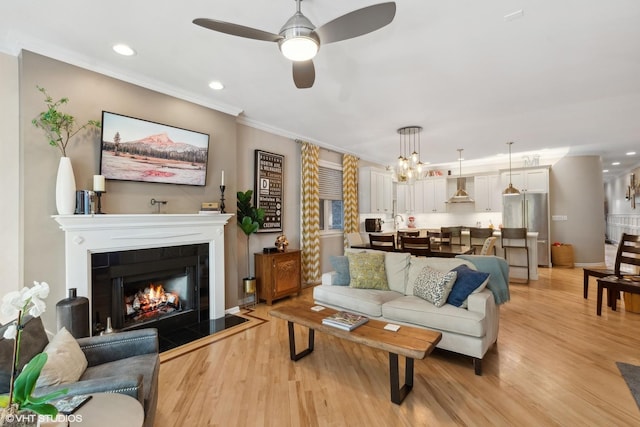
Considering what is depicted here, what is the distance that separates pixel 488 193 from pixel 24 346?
885cm

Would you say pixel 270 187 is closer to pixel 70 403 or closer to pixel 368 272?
pixel 368 272

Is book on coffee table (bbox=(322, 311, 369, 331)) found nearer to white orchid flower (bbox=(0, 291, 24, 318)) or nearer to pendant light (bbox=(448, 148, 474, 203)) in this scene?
white orchid flower (bbox=(0, 291, 24, 318))

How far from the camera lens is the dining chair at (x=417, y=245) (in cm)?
448

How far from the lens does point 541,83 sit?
3.32 meters

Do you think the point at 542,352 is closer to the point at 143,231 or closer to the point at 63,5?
the point at 143,231

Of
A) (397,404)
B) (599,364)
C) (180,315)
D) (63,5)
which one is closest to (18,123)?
(63,5)

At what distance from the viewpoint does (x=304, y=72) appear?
2.31 meters

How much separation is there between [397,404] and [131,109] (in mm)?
3779

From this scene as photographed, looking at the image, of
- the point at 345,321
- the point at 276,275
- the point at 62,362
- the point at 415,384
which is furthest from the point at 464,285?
the point at 62,362

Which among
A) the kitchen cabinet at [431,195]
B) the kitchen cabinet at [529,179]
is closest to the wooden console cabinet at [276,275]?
the kitchen cabinet at [431,195]

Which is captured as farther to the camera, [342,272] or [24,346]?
[342,272]

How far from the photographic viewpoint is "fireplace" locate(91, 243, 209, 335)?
2971mm

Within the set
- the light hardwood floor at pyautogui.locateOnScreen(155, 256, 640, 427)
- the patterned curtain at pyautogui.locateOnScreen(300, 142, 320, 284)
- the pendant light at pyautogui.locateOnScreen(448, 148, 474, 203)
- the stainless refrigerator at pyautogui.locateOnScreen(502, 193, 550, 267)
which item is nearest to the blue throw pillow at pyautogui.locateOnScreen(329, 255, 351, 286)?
the light hardwood floor at pyautogui.locateOnScreen(155, 256, 640, 427)

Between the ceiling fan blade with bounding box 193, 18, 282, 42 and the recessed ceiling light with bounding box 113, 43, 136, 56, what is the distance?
53.7 inches
